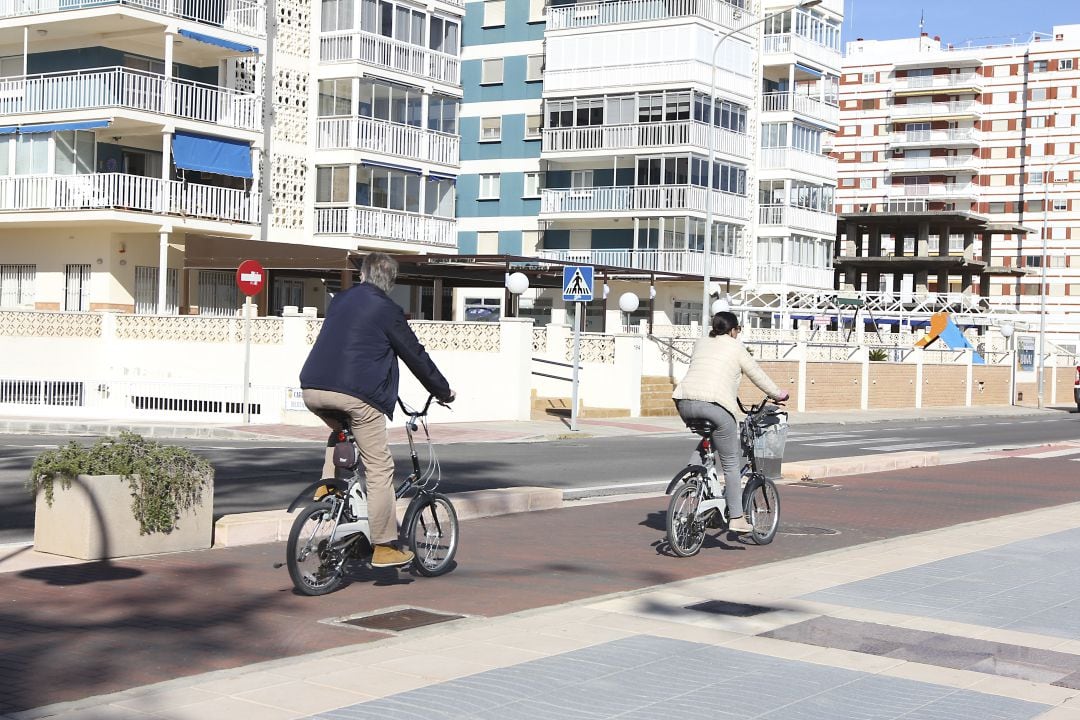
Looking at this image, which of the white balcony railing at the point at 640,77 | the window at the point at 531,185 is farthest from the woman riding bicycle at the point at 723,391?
the window at the point at 531,185

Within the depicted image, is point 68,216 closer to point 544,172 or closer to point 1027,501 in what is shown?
point 544,172

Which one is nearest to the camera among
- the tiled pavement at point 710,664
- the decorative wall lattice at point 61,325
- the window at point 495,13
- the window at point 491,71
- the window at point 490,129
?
the tiled pavement at point 710,664

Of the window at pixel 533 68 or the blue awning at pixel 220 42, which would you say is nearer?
the blue awning at pixel 220 42

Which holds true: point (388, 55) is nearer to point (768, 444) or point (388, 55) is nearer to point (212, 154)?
point (212, 154)

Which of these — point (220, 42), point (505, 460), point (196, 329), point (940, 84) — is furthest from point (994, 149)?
point (505, 460)

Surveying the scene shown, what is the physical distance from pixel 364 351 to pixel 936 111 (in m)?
103

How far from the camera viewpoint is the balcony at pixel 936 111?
341 feet

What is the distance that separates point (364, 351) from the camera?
27.8ft

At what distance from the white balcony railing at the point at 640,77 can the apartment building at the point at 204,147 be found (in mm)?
10195

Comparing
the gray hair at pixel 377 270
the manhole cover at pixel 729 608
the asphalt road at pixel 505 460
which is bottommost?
the asphalt road at pixel 505 460

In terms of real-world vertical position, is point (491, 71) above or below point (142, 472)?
above

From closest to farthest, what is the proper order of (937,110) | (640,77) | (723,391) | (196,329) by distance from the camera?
(723,391), (196,329), (640,77), (937,110)

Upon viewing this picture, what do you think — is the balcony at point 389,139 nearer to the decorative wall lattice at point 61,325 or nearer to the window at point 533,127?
the window at point 533,127

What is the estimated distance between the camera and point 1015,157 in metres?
105
